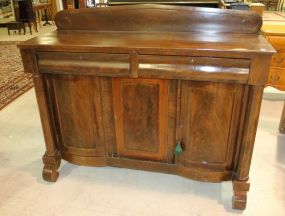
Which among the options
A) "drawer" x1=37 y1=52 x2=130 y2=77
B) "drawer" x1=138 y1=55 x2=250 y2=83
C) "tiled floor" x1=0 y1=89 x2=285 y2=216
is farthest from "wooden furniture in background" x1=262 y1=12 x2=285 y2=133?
"drawer" x1=37 y1=52 x2=130 y2=77

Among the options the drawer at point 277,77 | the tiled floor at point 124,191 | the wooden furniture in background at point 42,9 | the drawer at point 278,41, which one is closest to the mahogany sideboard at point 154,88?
the tiled floor at point 124,191

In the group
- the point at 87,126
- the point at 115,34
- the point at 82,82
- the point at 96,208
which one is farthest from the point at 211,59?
the point at 96,208

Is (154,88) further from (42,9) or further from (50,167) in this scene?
(42,9)

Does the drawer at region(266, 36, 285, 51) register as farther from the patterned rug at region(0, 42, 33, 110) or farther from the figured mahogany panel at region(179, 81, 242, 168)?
the patterned rug at region(0, 42, 33, 110)

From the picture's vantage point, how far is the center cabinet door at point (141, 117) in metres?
1.45

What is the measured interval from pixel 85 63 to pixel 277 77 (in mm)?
1569

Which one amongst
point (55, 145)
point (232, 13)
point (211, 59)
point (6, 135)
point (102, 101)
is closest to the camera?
point (211, 59)

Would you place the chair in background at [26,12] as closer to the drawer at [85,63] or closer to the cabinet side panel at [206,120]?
the drawer at [85,63]

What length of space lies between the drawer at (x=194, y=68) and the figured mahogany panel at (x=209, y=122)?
87 mm

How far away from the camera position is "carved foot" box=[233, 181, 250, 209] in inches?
58.1

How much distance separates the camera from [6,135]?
2270mm

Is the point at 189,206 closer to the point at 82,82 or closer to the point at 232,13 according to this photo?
the point at 82,82

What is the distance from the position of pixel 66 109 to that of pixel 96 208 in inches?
22.6

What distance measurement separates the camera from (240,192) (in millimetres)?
1483
